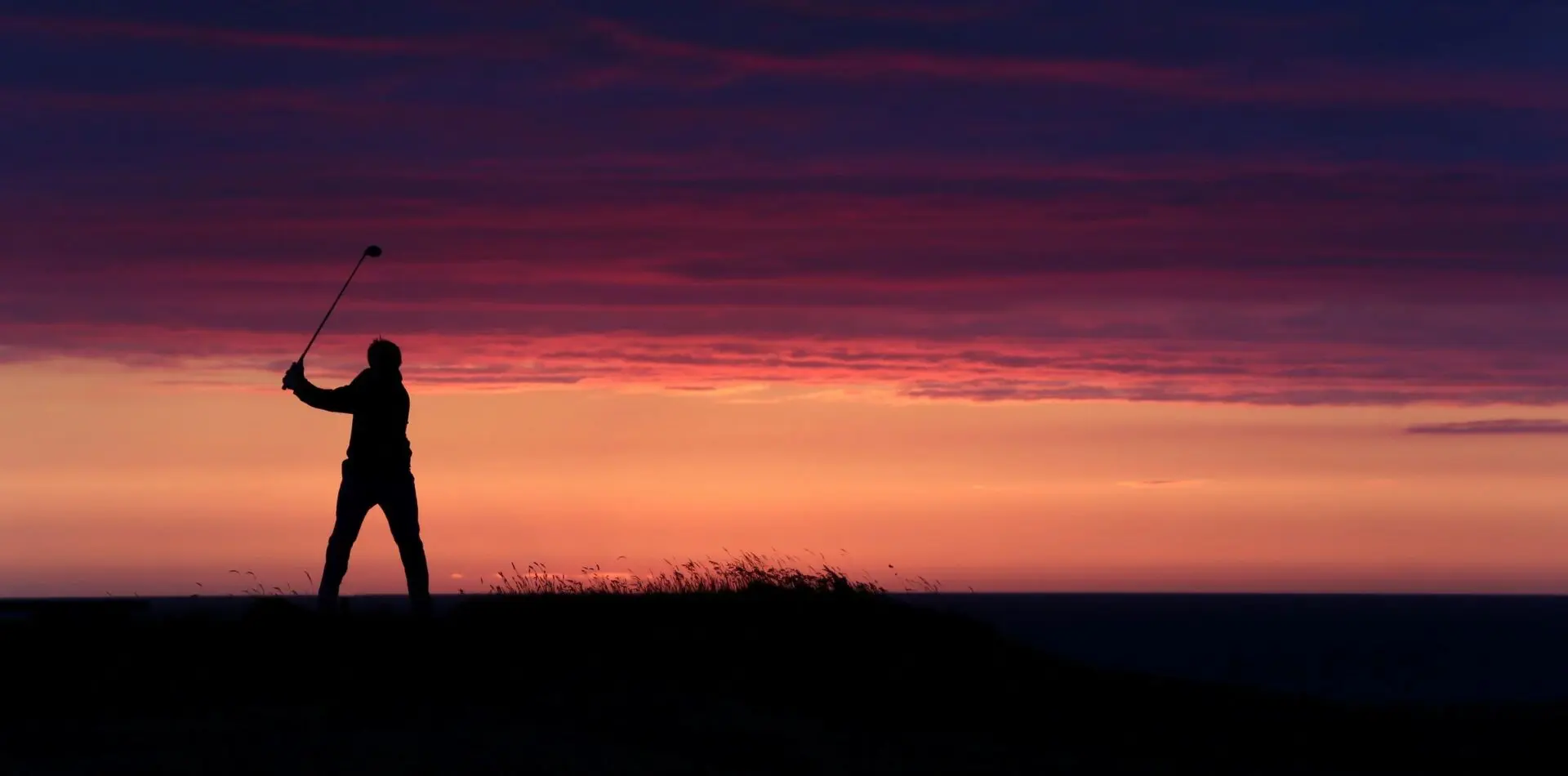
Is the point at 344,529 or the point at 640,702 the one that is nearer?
the point at 640,702

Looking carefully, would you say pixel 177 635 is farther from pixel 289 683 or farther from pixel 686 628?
pixel 686 628

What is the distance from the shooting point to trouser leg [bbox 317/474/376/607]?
17344mm

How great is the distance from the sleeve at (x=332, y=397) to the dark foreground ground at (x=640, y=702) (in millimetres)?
2084

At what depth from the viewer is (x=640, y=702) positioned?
1547 cm

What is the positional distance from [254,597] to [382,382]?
282 centimetres

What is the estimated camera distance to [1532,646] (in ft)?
266

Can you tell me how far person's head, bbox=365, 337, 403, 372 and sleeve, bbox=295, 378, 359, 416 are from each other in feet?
0.96

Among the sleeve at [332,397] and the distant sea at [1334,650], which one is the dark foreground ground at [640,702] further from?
the distant sea at [1334,650]

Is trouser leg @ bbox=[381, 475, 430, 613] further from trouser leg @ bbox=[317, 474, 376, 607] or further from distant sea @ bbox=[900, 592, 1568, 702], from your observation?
distant sea @ bbox=[900, 592, 1568, 702]

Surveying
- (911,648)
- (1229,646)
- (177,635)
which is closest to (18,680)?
(177,635)

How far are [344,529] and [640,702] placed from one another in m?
3.93

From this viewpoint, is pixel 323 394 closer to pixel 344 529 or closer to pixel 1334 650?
pixel 344 529

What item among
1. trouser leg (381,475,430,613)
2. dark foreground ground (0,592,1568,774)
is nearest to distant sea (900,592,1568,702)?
dark foreground ground (0,592,1568,774)

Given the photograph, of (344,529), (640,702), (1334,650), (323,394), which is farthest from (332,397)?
(1334,650)
